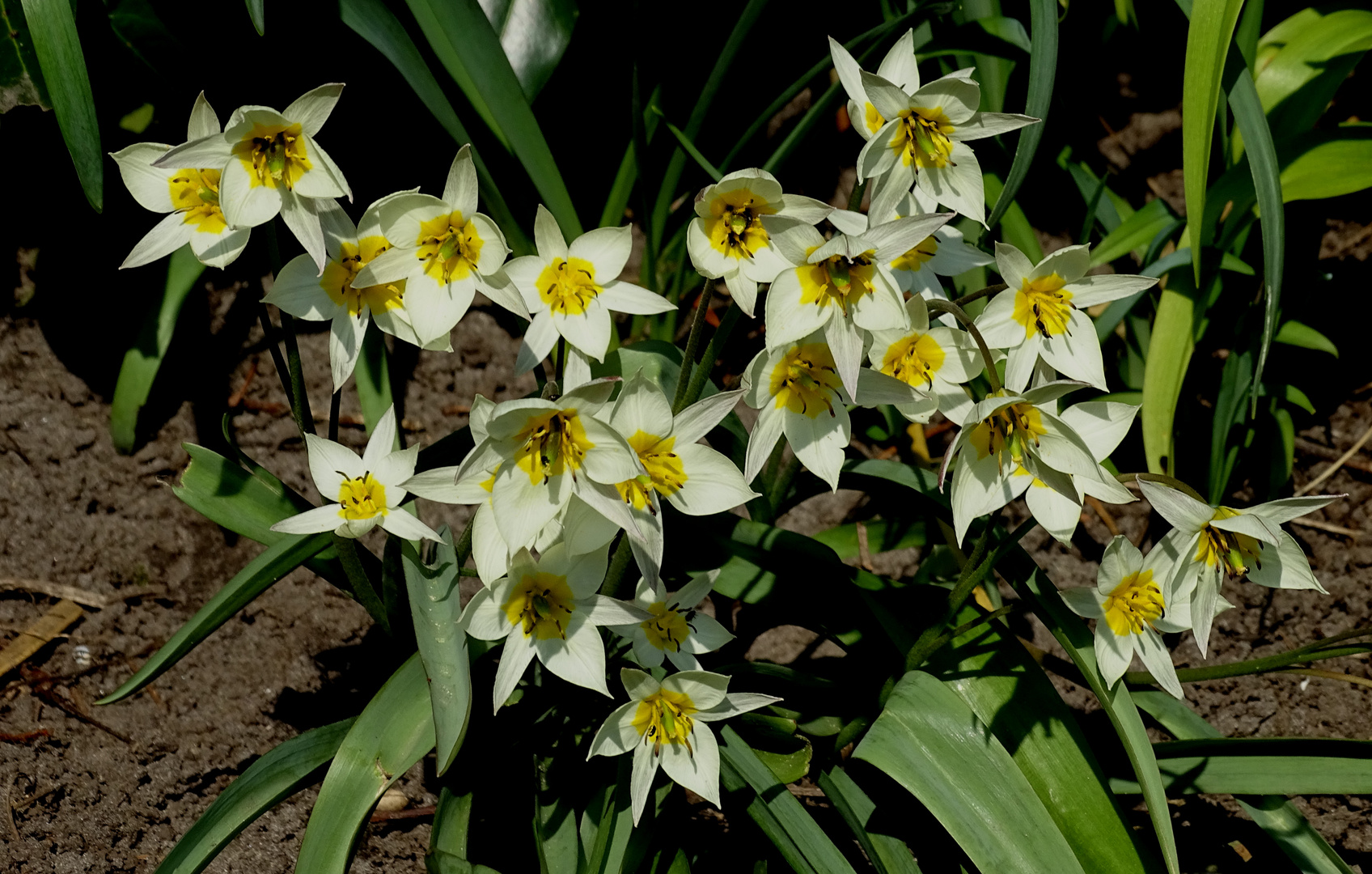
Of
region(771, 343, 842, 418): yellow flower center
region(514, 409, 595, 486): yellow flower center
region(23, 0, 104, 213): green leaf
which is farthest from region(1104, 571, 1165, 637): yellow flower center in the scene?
region(23, 0, 104, 213): green leaf

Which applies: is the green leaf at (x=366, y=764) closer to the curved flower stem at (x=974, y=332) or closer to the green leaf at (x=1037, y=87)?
the curved flower stem at (x=974, y=332)

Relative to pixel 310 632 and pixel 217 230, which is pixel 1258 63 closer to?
pixel 217 230

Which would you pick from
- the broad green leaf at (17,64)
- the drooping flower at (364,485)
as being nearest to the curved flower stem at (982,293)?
the drooping flower at (364,485)

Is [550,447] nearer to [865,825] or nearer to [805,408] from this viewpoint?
[805,408]

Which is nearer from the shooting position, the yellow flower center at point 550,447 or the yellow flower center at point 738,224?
the yellow flower center at point 550,447

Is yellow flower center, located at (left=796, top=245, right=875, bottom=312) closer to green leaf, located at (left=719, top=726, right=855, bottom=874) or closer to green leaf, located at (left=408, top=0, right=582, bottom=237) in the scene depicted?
green leaf, located at (left=719, top=726, right=855, bottom=874)

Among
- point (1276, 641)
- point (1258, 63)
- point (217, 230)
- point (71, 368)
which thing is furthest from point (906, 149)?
point (71, 368)
